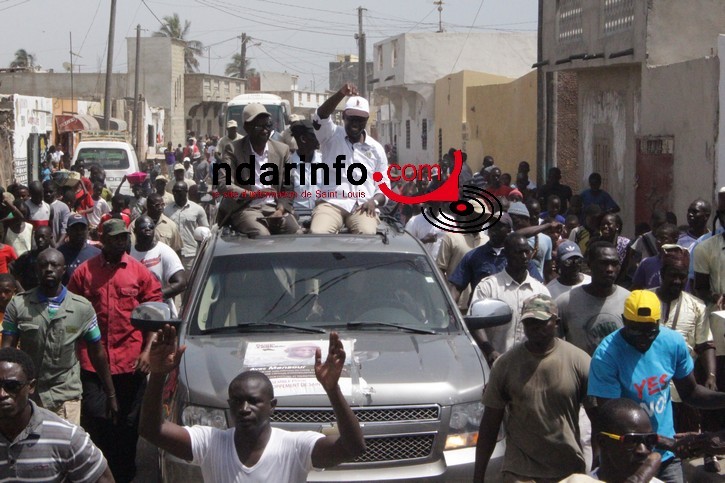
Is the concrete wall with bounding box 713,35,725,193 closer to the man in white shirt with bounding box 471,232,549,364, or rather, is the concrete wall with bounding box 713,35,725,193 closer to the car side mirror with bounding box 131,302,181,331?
the man in white shirt with bounding box 471,232,549,364

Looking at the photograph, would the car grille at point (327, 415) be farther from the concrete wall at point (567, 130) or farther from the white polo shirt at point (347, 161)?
the concrete wall at point (567, 130)

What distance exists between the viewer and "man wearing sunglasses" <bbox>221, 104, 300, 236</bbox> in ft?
26.1

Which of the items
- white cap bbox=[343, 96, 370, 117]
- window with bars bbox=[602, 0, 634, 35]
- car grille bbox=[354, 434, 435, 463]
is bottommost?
car grille bbox=[354, 434, 435, 463]

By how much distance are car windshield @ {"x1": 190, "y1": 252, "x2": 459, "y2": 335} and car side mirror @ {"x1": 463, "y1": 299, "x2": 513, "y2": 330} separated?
6.3 inches

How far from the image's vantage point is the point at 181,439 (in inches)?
169

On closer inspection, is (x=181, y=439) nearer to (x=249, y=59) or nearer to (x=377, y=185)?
(x=377, y=185)

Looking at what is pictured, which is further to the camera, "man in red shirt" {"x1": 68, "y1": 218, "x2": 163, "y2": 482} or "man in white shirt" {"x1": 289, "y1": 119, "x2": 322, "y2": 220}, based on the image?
"man in white shirt" {"x1": 289, "y1": 119, "x2": 322, "y2": 220}

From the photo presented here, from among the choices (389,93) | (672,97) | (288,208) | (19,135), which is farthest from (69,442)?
(389,93)

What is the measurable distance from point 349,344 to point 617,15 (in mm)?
13009

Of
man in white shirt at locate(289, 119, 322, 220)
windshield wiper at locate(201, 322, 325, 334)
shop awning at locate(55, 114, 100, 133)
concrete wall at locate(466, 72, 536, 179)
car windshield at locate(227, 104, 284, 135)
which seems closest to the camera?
windshield wiper at locate(201, 322, 325, 334)


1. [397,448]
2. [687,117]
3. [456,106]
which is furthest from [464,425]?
[456,106]

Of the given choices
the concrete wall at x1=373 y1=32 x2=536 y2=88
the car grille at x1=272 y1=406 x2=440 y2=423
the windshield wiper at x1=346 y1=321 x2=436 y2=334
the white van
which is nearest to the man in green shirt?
the windshield wiper at x1=346 y1=321 x2=436 y2=334

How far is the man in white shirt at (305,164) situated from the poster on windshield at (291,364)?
8.84ft

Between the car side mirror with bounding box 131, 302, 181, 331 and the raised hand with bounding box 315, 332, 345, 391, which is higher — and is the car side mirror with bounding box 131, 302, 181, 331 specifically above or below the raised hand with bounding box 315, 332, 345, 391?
below
